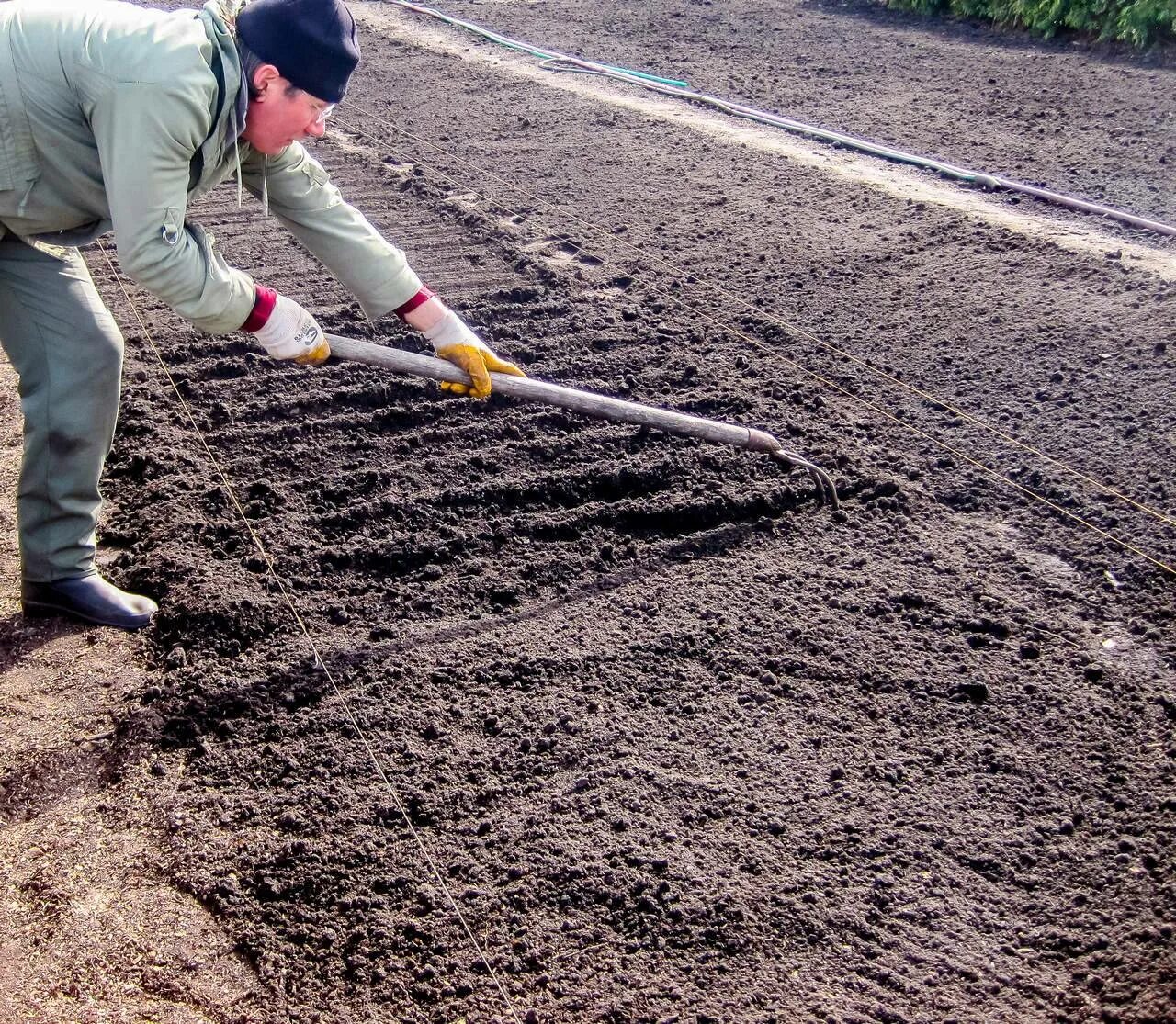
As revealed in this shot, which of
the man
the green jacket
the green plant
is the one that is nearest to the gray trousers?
the man

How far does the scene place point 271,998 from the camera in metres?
2.24

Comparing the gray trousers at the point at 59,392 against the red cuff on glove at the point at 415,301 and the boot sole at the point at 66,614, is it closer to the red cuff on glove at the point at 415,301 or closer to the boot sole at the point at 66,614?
the boot sole at the point at 66,614

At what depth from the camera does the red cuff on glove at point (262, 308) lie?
2.96m

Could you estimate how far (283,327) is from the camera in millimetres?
2988

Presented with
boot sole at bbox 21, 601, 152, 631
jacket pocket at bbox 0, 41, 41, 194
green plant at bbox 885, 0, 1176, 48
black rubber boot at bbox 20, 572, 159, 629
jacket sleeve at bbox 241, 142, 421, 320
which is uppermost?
green plant at bbox 885, 0, 1176, 48

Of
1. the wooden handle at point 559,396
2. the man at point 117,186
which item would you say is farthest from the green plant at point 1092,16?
the man at point 117,186

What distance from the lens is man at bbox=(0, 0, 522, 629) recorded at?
2588 millimetres

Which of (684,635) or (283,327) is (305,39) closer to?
(283,327)

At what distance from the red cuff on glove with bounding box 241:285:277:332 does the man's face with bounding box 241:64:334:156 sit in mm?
375

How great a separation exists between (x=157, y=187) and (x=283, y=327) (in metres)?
0.50

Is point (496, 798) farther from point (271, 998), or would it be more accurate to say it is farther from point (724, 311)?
point (724, 311)

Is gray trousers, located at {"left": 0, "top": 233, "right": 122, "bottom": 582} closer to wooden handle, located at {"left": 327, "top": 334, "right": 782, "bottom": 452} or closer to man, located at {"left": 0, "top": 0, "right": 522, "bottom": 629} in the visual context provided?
man, located at {"left": 0, "top": 0, "right": 522, "bottom": 629}

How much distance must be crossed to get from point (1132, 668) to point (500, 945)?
6.35ft

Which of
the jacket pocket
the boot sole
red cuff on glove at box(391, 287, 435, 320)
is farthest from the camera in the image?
red cuff on glove at box(391, 287, 435, 320)
